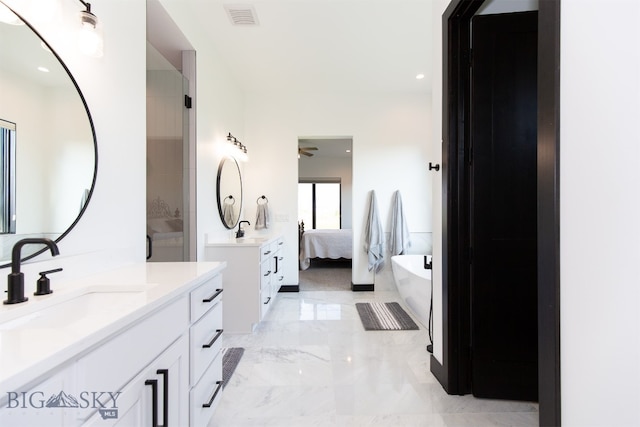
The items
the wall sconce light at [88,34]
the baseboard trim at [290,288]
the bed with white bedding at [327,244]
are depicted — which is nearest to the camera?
the wall sconce light at [88,34]

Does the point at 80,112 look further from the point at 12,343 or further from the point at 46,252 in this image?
the point at 12,343

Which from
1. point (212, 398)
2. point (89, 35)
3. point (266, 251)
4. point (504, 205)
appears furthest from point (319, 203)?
point (89, 35)

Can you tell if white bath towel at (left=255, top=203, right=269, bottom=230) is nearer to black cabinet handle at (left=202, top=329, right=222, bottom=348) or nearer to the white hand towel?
the white hand towel

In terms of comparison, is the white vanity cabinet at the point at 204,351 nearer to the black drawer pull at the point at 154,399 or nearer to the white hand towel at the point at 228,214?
the black drawer pull at the point at 154,399

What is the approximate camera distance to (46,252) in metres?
1.12

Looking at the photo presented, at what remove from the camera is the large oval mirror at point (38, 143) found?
96cm

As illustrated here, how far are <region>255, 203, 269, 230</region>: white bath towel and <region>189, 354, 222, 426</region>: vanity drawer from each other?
261cm

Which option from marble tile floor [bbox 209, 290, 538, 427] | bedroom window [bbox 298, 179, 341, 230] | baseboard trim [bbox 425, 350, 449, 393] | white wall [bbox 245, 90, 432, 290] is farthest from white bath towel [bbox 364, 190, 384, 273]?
bedroom window [bbox 298, 179, 341, 230]

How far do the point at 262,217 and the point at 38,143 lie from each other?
118 inches

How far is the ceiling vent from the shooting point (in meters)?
2.37

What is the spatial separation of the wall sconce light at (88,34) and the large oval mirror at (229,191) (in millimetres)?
1830

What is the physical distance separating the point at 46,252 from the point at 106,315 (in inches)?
23.2

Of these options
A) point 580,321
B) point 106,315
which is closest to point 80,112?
point 106,315

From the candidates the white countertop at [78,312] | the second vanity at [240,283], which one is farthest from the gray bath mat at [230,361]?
the white countertop at [78,312]
